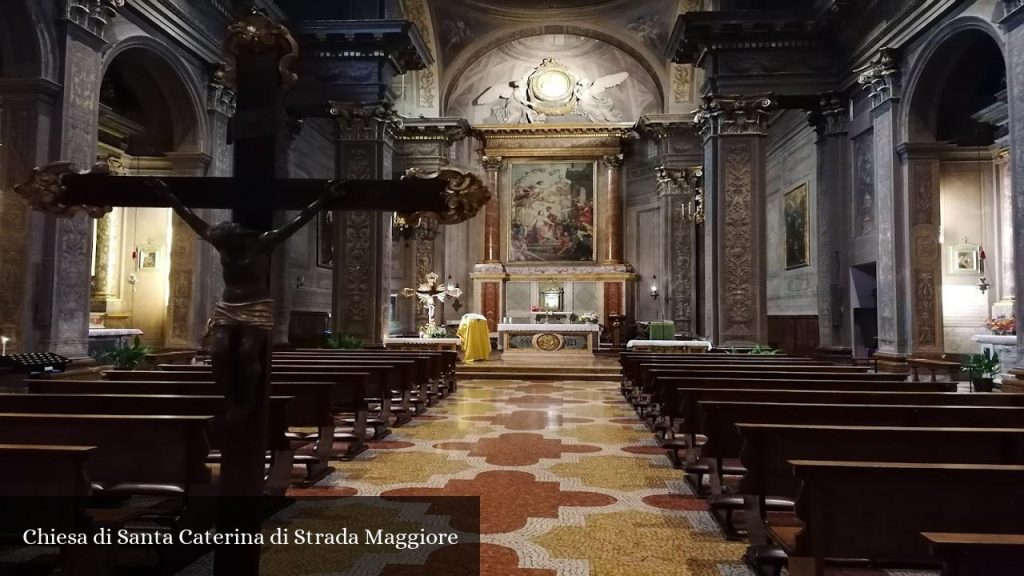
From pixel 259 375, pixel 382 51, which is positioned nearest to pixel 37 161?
pixel 382 51

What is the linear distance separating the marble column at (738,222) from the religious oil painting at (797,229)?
3694 mm

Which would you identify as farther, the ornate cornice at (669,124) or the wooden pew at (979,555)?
the ornate cornice at (669,124)

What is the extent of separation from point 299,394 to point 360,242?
323 inches

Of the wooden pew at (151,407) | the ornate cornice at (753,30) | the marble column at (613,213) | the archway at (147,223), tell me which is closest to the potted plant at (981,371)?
the ornate cornice at (753,30)

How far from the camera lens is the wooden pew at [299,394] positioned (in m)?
4.85

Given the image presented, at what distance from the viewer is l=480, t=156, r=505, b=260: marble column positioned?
21219mm

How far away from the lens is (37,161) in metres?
8.25

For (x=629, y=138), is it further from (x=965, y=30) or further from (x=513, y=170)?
(x=965, y=30)

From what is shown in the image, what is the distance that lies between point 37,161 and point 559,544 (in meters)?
8.37

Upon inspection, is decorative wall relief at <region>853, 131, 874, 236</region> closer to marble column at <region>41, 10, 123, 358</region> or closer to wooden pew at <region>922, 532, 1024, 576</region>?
wooden pew at <region>922, 532, 1024, 576</region>

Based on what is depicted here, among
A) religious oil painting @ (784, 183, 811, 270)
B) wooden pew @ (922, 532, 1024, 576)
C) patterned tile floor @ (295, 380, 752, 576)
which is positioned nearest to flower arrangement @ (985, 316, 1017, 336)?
religious oil painting @ (784, 183, 811, 270)

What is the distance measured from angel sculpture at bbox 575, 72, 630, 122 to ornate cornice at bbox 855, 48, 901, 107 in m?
10.9

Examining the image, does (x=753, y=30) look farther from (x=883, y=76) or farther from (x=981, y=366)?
(x=981, y=366)

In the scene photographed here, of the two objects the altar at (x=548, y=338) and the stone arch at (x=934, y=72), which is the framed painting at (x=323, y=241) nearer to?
the altar at (x=548, y=338)
